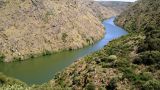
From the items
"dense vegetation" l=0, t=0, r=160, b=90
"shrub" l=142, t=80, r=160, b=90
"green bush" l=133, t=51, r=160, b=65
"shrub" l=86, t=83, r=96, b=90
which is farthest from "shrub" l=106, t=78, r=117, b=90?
"green bush" l=133, t=51, r=160, b=65

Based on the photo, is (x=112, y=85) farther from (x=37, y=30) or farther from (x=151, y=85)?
(x=37, y=30)

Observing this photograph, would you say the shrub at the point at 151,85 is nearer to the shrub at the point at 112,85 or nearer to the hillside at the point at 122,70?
the hillside at the point at 122,70

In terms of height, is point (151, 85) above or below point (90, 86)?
above

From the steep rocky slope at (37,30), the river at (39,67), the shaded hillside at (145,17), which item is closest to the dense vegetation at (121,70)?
the river at (39,67)

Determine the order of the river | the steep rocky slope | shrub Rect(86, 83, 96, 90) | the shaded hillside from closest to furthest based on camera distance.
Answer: shrub Rect(86, 83, 96, 90) → the river → the shaded hillside → the steep rocky slope

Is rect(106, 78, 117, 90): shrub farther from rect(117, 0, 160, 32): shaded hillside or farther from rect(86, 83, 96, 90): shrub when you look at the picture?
rect(117, 0, 160, 32): shaded hillside

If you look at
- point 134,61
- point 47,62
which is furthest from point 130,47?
point 47,62

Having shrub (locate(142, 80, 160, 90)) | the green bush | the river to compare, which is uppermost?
the green bush

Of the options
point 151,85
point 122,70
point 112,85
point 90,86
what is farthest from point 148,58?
point 90,86

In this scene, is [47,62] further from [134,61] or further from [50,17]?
[134,61]
